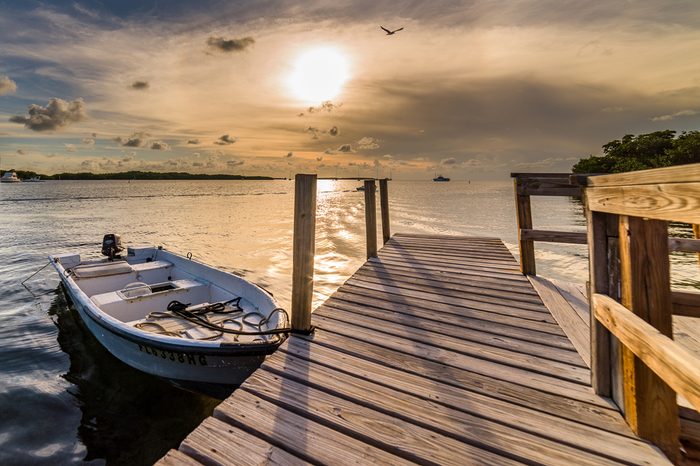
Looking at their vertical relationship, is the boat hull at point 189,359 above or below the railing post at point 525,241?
below

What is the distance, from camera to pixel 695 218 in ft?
4.39

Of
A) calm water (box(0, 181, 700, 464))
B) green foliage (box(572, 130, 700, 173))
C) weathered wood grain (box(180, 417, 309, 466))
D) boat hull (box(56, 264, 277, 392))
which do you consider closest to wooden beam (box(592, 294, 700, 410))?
weathered wood grain (box(180, 417, 309, 466))

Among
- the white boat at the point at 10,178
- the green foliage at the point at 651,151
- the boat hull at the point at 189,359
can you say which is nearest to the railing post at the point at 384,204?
the boat hull at the point at 189,359

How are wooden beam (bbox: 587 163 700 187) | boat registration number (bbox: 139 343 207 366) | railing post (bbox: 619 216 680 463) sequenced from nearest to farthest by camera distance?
1. wooden beam (bbox: 587 163 700 187)
2. railing post (bbox: 619 216 680 463)
3. boat registration number (bbox: 139 343 207 366)

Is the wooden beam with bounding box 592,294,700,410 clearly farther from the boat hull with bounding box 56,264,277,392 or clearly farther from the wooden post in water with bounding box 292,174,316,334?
the boat hull with bounding box 56,264,277,392

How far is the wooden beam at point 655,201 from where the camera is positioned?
134 cm

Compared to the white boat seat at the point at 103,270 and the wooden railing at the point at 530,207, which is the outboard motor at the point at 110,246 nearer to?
the white boat seat at the point at 103,270

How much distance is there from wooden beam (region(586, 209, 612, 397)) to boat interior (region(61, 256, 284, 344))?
327cm

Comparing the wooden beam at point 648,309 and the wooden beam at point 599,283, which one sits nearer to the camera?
the wooden beam at point 648,309

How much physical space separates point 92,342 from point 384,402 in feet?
27.5

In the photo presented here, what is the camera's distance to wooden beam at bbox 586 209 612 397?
88.5 inches

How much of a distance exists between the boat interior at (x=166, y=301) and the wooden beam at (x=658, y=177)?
3.70 meters

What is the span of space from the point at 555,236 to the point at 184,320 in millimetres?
6010

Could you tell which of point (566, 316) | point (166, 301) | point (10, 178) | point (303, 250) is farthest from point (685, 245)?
point (10, 178)
